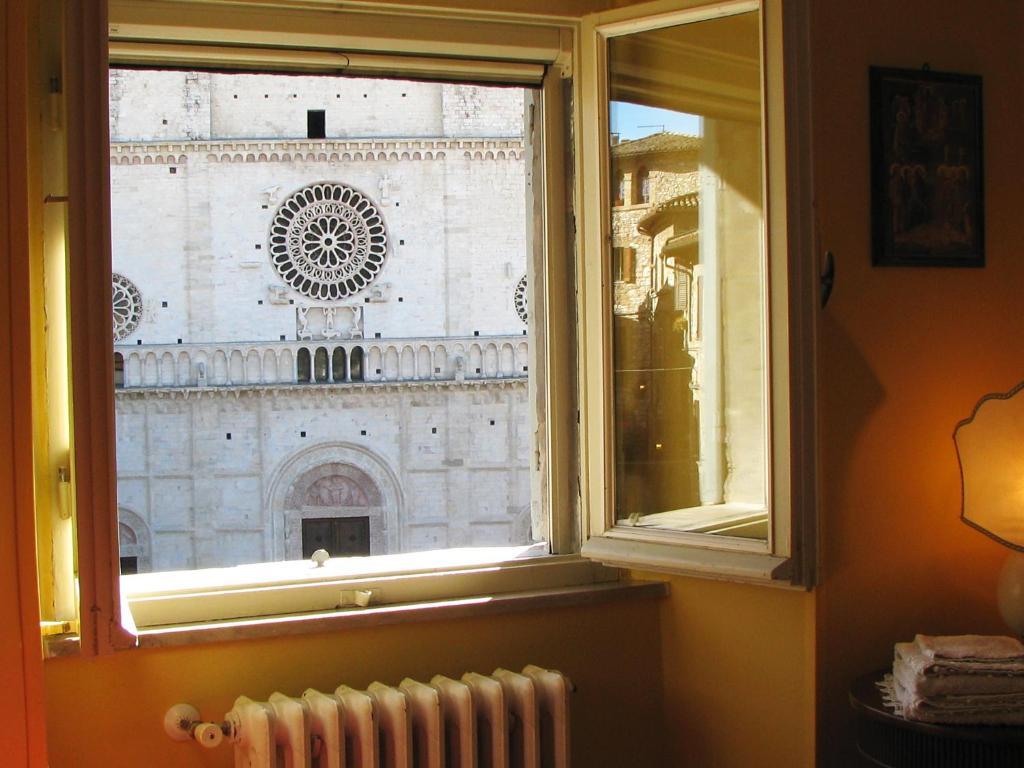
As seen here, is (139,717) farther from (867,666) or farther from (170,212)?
(170,212)

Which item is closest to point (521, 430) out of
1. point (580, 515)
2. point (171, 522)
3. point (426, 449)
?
point (426, 449)

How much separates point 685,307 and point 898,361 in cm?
37

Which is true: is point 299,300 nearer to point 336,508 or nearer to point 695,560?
point 336,508

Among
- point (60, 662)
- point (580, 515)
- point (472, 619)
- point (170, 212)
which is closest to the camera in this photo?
point (60, 662)

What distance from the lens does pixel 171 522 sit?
16.0 meters

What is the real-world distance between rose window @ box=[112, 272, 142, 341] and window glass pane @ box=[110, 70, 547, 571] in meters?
0.05

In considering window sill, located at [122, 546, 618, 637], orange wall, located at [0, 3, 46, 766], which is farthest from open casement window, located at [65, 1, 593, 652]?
orange wall, located at [0, 3, 46, 766]

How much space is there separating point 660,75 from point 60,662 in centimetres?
136

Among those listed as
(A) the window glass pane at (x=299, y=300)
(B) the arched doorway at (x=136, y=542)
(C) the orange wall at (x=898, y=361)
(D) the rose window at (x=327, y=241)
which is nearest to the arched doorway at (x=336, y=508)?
(A) the window glass pane at (x=299, y=300)

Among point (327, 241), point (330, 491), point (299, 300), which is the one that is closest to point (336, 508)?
point (330, 491)

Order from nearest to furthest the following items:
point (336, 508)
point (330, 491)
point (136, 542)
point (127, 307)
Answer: point (127, 307), point (136, 542), point (330, 491), point (336, 508)

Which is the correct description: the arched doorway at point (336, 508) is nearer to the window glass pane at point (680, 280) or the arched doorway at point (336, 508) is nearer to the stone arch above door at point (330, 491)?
the stone arch above door at point (330, 491)

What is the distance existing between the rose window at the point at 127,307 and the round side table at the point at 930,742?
1475 centimetres

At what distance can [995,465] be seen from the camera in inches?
71.0
